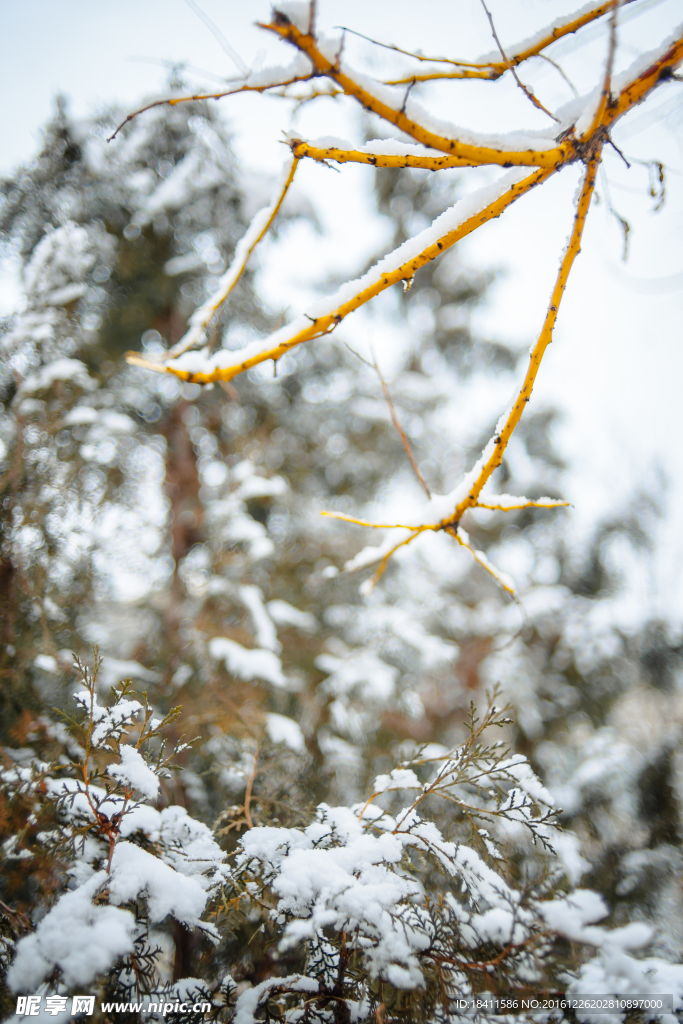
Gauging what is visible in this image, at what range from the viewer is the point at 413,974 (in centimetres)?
113

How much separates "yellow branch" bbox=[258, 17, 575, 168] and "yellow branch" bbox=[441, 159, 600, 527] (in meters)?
0.11

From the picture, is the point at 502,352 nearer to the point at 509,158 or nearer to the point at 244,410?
the point at 244,410

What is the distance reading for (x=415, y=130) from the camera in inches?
38.5

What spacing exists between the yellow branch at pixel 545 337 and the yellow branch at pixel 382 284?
0.12m

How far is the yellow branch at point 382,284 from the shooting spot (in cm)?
108

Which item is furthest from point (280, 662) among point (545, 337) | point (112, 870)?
point (545, 337)

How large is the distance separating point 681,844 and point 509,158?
462 cm

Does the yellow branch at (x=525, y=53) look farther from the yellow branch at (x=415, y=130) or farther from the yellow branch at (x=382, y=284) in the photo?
the yellow branch at (x=382, y=284)

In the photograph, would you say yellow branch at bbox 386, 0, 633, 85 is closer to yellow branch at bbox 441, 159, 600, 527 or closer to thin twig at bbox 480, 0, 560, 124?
thin twig at bbox 480, 0, 560, 124

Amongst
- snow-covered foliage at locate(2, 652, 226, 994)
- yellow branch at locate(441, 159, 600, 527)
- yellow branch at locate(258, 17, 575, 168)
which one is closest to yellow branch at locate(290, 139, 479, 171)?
yellow branch at locate(258, 17, 575, 168)

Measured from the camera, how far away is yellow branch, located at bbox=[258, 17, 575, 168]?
832 millimetres

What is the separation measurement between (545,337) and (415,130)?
0.56m

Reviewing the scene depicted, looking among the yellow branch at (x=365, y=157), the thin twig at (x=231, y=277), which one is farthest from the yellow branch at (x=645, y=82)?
the thin twig at (x=231, y=277)

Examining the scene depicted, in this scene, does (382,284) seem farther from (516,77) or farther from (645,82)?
→ (645,82)
